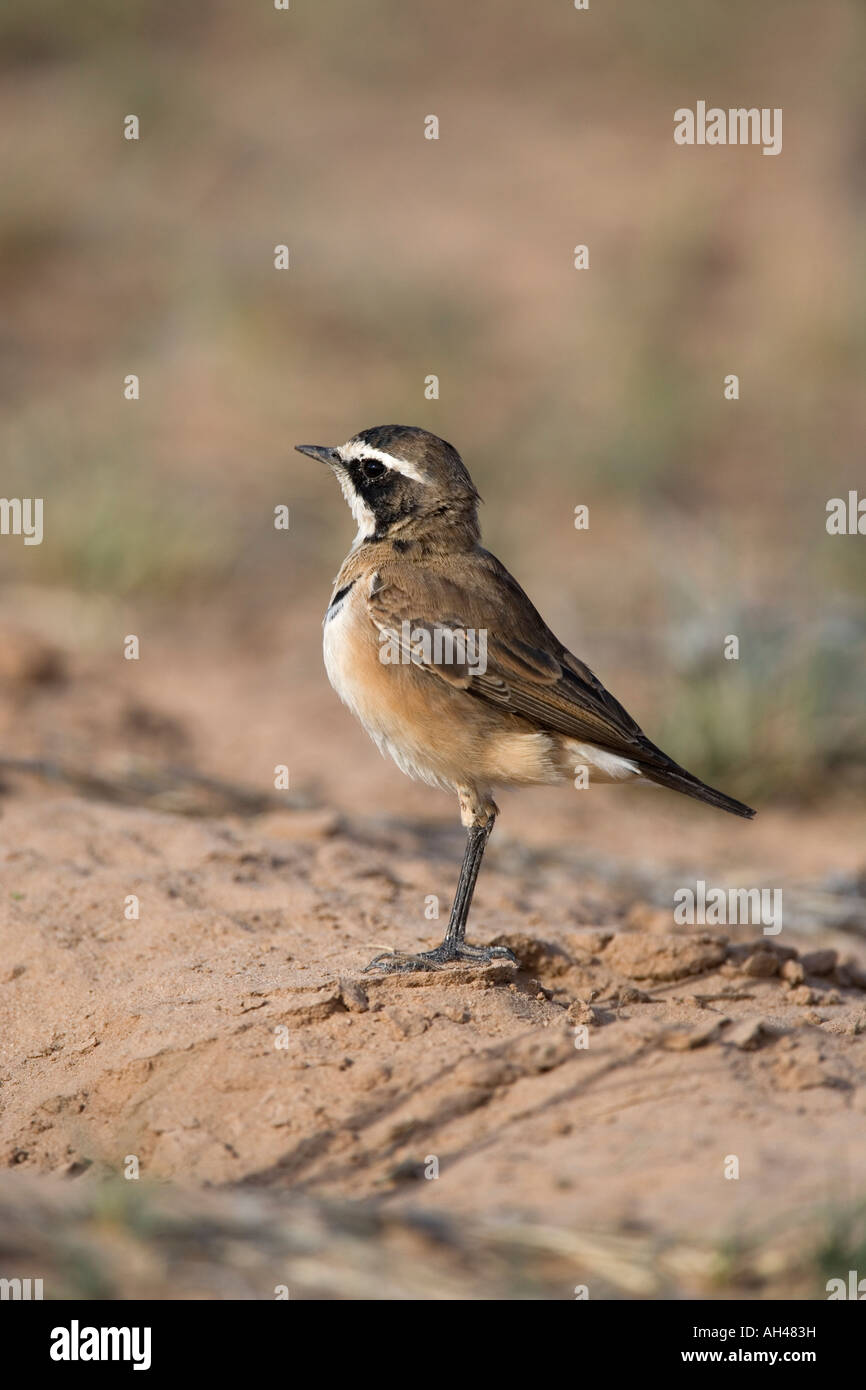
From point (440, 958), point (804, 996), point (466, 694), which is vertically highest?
point (466, 694)

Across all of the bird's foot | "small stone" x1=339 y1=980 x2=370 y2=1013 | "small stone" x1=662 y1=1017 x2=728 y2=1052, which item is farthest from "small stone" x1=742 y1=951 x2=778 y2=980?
"small stone" x1=339 y1=980 x2=370 y2=1013

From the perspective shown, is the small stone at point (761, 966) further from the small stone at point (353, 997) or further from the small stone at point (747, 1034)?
the small stone at point (353, 997)

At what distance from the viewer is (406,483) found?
681 centimetres

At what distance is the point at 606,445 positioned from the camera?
50.8 feet

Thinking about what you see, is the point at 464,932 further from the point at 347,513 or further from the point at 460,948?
the point at 347,513

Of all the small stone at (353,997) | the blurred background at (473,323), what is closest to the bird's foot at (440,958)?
the small stone at (353,997)

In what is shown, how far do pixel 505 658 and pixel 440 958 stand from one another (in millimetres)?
1268

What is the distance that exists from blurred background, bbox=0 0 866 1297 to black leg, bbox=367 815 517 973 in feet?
0.79

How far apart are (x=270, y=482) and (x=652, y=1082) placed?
418 inches

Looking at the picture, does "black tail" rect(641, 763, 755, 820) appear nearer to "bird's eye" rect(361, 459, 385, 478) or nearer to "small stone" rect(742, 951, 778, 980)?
"small stone" rect(742, 951, 778, 980)

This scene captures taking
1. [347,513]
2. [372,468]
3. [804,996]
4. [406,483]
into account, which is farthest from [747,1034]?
[347,513]

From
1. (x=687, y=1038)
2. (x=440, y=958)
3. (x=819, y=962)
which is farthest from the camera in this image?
(x=819, y=962)

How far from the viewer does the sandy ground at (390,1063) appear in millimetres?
4090
